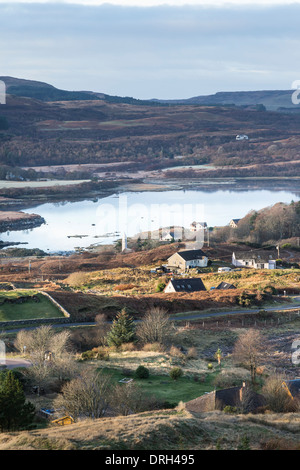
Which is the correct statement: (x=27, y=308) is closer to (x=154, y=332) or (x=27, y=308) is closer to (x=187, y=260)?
(x=154, y=332)

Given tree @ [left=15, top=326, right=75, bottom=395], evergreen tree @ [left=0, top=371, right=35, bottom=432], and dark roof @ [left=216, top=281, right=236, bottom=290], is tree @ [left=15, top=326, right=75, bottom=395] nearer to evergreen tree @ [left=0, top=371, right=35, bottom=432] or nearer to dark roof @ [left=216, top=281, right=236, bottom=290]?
evergreen tree @ [left=0, top=371, right=35, bottom=432]

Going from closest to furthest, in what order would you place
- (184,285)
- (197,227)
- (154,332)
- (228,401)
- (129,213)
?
1. (228,401)
2. (154,332)
3. (184,285)
4. (197,227)
5. (129,213)

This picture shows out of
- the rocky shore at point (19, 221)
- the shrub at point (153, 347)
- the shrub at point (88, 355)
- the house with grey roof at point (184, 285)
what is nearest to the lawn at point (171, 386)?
the shrub at point (88, 355)

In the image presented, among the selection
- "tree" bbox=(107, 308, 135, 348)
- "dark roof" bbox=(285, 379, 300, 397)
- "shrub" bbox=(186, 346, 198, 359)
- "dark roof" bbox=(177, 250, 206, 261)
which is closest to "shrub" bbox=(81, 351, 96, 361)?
"tree" bbox=(107, 308, 135, 348)

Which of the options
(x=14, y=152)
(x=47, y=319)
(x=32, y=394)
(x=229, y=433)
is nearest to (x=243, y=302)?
(x=47, y=319)

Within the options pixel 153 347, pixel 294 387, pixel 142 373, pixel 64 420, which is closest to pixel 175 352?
pixel 153 347

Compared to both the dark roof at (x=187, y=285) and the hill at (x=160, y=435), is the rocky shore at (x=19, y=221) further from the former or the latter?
the hill at (x=160, y=435)
